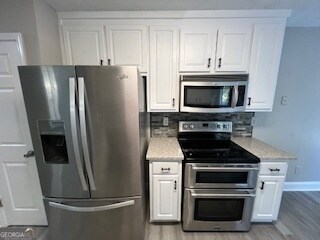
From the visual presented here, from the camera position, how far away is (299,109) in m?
2.36

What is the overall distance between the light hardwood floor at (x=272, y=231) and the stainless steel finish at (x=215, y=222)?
0.08 m

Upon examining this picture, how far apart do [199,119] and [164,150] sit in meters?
0.78

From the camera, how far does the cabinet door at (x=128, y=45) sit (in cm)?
182

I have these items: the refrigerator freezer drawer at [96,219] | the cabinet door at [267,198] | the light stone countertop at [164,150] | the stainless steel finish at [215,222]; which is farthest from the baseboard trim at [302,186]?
the refrigerator freezer drawer at [96,219]

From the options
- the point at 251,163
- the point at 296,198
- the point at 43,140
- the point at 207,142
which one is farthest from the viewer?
the point at 296,198

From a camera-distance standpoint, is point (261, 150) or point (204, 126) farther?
point (204, 126)

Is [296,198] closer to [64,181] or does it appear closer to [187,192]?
[187,192]

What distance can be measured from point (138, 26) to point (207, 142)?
1679 mm

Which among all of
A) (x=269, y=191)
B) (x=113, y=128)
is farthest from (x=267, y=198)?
(x=113, y=128)

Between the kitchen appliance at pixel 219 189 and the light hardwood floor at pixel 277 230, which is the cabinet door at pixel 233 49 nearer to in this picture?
the kitchen appliance at pixel 219 189

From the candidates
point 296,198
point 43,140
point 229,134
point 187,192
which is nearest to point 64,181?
point 43,140

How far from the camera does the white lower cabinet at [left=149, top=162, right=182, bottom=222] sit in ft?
5.71

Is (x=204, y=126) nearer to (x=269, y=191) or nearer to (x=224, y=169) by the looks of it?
(x=224, y=169)

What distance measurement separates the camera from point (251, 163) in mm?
1673
